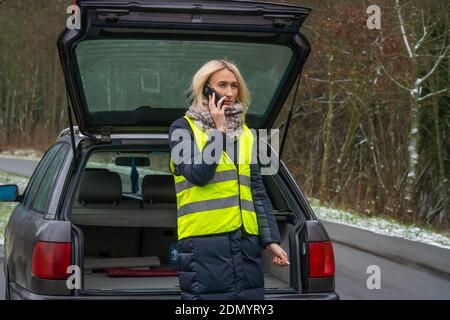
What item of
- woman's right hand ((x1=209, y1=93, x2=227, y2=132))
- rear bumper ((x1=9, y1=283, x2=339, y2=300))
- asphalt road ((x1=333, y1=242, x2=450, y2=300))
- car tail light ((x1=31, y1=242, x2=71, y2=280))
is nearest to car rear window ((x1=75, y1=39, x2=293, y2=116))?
woman's right hand ((x1=209, y1=93, x2=227, y2=132))

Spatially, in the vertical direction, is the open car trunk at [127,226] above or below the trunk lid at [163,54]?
below

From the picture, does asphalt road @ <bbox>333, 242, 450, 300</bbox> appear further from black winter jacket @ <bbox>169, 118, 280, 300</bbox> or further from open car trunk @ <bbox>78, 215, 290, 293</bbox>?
black winter jacket @ <bbox>169, 118, 280, 300</bbox>

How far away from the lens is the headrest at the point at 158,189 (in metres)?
6.79

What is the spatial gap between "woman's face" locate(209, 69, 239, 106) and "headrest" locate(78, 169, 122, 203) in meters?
2.55

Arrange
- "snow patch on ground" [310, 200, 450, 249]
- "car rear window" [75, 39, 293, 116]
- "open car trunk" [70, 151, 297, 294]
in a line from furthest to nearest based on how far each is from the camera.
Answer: "snow patch on ground" [310, 200, 450, 249]
"open car trunk" [70, 151, 297, 294]
"car rear window" [75, 39, 293, 116]

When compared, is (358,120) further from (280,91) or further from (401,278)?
(280,91)

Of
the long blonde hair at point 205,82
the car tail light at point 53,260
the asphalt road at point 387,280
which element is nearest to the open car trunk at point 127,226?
the car tail light at point 53,260

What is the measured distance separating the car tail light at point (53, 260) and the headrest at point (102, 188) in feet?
5.80

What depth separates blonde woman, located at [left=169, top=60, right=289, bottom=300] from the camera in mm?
3930

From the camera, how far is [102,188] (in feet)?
21.4

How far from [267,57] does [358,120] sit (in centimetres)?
1718

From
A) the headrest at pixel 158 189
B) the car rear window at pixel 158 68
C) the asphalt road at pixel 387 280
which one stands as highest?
the car rear window at pixel 158 68

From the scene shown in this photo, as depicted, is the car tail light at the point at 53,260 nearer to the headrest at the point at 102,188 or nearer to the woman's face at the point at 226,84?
the woman's face at the point at 226,84

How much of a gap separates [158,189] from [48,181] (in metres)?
1.46
